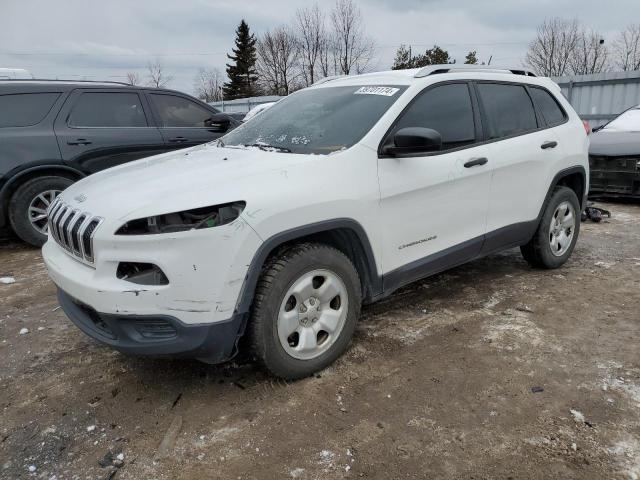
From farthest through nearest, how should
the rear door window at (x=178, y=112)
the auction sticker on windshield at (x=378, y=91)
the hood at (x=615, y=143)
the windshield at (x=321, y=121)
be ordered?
the hood at (x=615, y=143) < the rear door window at (x=178, y=112) < the auction sticker on windshield at (x=378, y=91) < the windshield at (x=321, y=121)

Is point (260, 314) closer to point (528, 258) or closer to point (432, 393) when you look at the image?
point (432, 393)

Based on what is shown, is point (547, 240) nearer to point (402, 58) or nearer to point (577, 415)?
point (577, 415)

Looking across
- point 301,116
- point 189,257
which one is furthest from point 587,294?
point 189,257

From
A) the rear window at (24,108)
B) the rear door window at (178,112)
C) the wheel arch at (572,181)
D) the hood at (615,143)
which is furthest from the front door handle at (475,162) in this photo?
the hood at (615,143)

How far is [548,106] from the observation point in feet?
15.0

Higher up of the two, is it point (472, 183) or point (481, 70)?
point (481, 70)

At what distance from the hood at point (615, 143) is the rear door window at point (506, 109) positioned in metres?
4.28

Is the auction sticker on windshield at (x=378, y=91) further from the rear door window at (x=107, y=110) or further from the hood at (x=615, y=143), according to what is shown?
the hood at (x=615, y=143)

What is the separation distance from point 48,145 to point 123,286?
4276 millimetres

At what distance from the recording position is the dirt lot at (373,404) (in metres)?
2.32

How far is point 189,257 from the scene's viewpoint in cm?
239

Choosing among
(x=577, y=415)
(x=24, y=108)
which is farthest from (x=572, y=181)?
(x=24, y=108)

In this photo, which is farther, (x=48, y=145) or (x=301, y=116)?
(x=48, y=145)

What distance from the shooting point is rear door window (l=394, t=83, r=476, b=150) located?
3.42m
